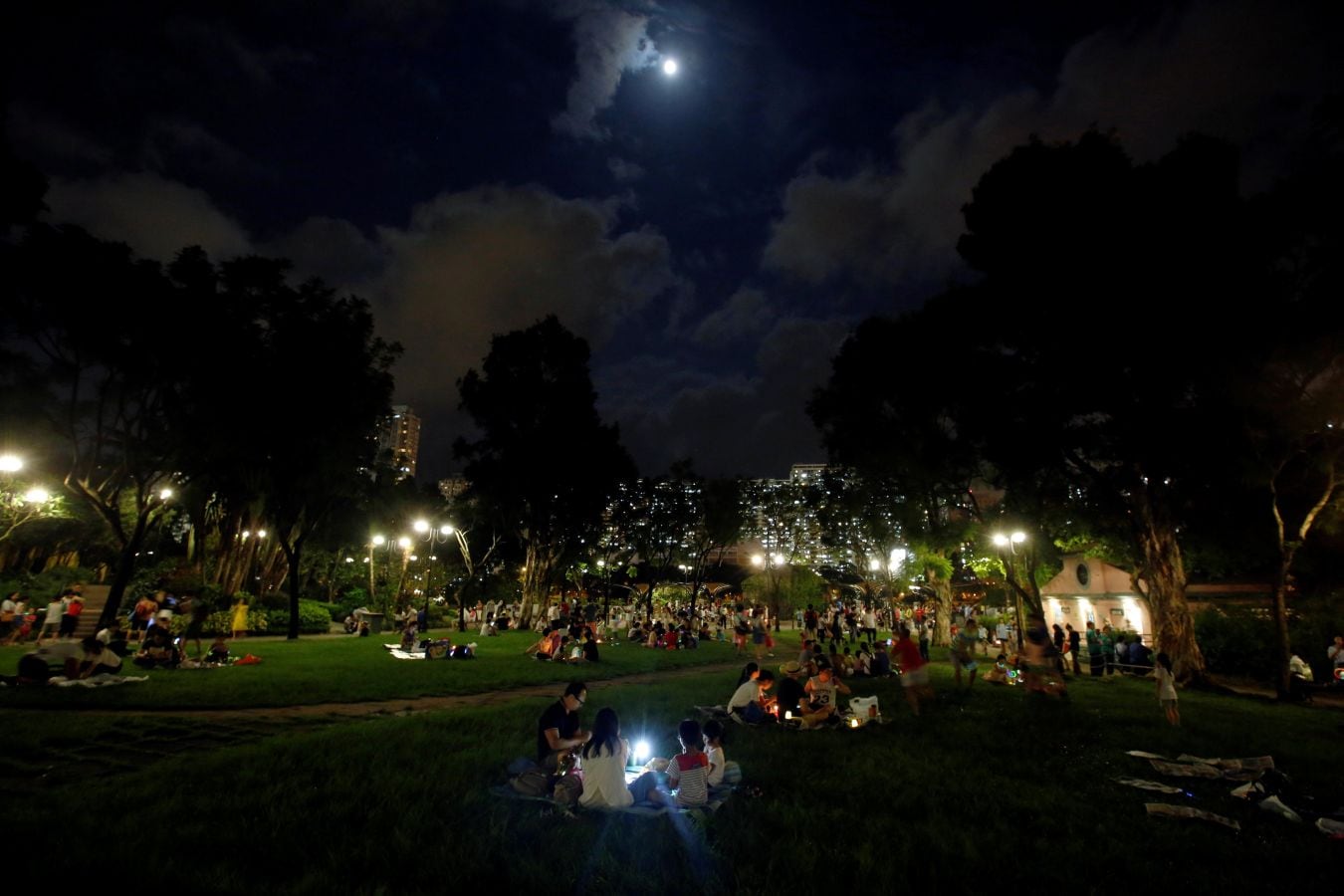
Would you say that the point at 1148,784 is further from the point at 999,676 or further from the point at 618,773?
the point at 999,676

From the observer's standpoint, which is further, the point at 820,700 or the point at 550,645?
the point at 550,645

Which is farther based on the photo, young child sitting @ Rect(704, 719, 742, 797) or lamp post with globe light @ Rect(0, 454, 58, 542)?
lamp post with globe light @ Rect(0, 454, 58, 542)

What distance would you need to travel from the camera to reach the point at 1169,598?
1761 cm

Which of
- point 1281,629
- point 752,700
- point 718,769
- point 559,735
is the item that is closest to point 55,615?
point 559,735

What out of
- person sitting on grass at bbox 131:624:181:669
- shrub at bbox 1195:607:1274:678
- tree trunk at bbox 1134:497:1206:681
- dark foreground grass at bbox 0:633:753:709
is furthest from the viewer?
shrub at bbox 1195:607:1274:678

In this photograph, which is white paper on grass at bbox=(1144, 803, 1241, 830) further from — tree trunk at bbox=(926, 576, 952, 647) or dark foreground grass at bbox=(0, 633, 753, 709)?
tree trunk at bbox=(926, 576, 952, 647)

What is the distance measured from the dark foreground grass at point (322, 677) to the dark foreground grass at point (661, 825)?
6.34 feet

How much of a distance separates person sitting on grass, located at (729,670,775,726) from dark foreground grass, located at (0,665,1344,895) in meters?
1.64

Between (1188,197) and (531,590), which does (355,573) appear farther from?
(1188,197)

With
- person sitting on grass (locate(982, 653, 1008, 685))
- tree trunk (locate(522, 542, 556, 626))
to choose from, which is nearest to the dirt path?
person sitting on grass (locate(982, 653, 1008, 685))

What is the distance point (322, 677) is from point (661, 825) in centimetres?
1188

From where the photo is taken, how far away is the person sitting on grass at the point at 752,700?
35.2 feet

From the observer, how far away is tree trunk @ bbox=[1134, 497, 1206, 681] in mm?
17547

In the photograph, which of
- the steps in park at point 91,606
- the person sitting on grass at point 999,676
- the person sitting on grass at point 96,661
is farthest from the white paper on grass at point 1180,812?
the steps in park at point 91,606
